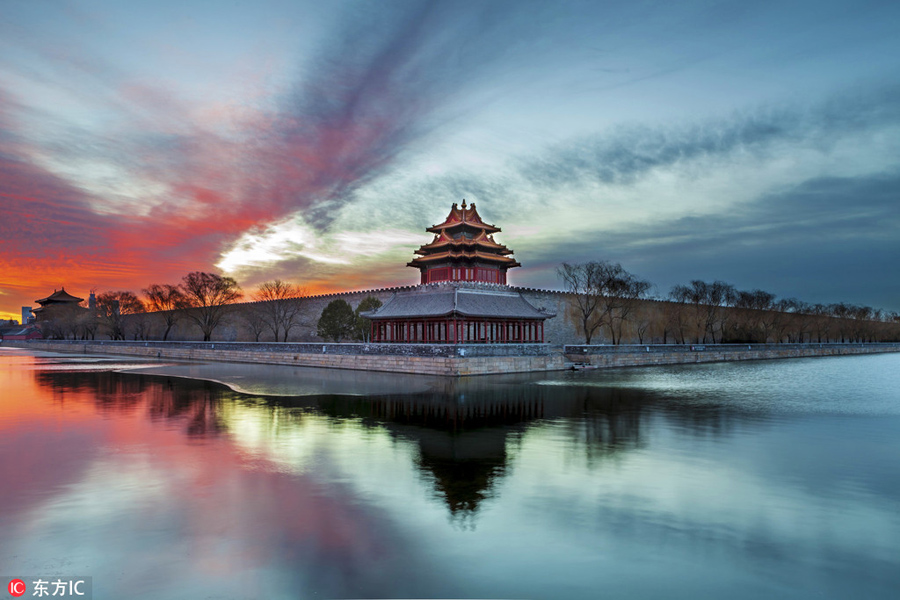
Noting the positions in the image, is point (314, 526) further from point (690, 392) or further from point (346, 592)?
point (690, 392)

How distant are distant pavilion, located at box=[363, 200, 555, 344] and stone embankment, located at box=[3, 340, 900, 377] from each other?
404 cm

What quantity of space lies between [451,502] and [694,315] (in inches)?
2385

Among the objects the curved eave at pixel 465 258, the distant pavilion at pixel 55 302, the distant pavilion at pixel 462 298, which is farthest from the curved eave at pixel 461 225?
the distant pavilion at pixel 55 302

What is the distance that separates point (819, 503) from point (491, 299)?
3142 cm

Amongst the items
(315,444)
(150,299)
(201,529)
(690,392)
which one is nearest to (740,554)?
(201,529)

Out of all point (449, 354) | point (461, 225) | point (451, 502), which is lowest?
point (451, 502)

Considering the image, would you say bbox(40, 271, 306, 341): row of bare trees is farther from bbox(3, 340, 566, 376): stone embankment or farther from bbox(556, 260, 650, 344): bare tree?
bbox(556, 260, 650, 344): bare tree

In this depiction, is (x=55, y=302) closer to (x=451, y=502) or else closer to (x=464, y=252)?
(x=464, y=252)

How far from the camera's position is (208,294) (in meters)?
57.1

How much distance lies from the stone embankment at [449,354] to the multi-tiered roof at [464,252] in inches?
332

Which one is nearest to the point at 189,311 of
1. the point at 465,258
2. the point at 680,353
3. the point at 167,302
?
the point at 167,302

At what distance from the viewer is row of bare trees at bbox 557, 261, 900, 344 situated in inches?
1972

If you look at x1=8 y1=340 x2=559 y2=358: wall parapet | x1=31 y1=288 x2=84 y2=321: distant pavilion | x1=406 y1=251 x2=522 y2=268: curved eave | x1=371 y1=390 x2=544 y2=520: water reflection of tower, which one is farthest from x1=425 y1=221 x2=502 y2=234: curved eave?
x1=31 y1=288 x2=84 y2=321: distant pavilion

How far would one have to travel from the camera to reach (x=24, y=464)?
33.5ft
